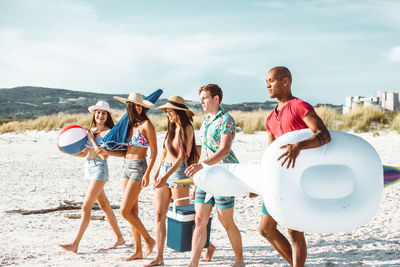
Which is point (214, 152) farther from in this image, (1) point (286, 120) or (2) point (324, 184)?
(2) point (324, 184)

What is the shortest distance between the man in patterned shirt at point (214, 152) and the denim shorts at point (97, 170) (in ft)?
4.87

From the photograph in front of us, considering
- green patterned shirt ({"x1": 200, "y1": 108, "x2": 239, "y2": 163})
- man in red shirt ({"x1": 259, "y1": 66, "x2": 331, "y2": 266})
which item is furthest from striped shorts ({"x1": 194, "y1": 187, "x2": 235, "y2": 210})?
man in red shirt ({"x1": 259, "y1": 66, "x2": 331, "y2": 266})

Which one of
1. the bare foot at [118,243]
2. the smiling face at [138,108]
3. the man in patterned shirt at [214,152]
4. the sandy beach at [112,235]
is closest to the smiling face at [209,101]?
the man in patterned shirt at [214,152]

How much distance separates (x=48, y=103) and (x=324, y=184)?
58192 mm

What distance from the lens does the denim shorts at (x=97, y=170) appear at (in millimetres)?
5582

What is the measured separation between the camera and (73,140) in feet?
19.4

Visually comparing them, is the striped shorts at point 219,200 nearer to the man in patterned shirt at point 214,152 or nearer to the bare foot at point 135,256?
the man in patterned shirt at point 214,152

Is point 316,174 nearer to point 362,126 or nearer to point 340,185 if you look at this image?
point 340,185

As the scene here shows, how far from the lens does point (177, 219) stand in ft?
16.3

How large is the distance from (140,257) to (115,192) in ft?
15.5

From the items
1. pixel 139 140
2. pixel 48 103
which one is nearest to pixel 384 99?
pixel 139 140

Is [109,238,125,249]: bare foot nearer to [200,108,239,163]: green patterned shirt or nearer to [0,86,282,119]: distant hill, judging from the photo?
[200,108,239,163]: green patterned shirt

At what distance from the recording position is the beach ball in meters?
5.90

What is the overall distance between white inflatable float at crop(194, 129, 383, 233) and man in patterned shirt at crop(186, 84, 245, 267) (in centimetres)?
141
